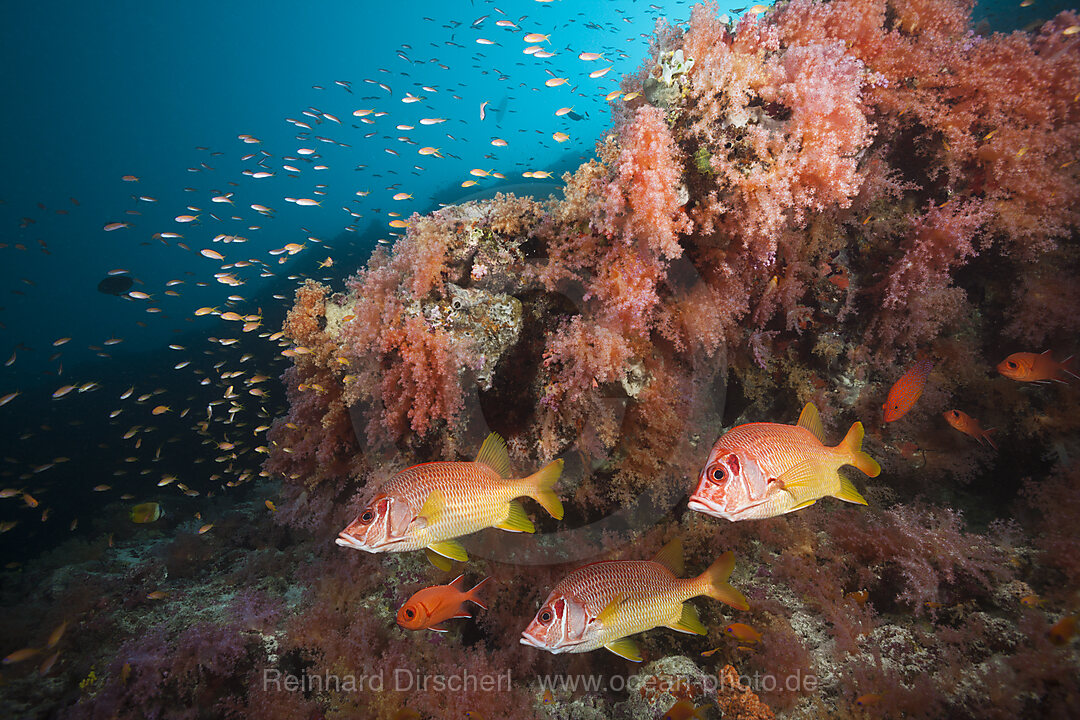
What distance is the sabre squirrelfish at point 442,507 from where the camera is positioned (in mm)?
2209

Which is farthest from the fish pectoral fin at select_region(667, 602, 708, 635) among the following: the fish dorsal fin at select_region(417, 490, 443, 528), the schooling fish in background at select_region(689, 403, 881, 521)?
the fish dorsal fin at select_region(417, 490, 443, 528)

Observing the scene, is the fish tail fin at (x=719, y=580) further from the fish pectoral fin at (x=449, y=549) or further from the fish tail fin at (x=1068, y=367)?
the fish tail fin at (x=1068, y=367)

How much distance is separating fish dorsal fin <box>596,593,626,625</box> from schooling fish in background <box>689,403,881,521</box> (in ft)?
2.74

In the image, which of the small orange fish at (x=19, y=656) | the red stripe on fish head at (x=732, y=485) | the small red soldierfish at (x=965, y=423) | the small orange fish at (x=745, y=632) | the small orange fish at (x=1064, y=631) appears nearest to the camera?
the red stripe on fish head at (x=732, y=485)

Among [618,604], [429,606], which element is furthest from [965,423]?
[429,606]

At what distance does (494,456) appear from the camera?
262 centimetres

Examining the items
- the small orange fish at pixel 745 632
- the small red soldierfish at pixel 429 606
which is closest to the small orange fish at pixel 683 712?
the small orange fish at pixel 745 632

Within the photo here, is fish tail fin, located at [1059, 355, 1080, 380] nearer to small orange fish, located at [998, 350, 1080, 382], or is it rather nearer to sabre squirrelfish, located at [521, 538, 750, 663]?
small orange fish, located at [998, 350, 1080, 382]

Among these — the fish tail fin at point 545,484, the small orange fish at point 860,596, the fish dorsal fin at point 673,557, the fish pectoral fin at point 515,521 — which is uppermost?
the fish tail fin at point 545,484

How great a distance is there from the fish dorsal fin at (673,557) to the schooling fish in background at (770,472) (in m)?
0.92

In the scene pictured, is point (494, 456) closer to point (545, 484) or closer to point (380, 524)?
point (545, 484)

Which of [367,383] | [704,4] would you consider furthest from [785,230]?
[367,383]

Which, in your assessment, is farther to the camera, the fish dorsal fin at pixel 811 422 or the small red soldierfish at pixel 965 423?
the small red soldierfish at pixel 965 423

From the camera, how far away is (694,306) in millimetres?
3504
